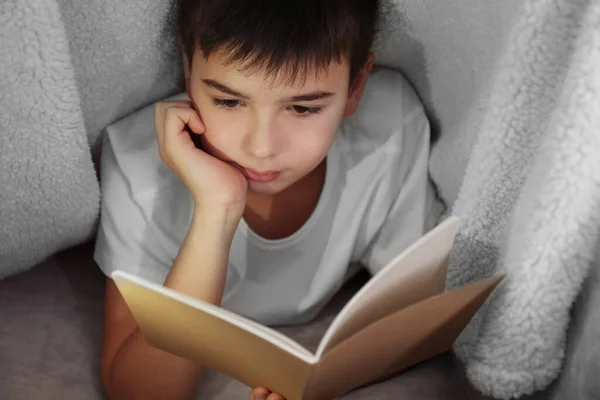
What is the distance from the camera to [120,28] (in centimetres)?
71

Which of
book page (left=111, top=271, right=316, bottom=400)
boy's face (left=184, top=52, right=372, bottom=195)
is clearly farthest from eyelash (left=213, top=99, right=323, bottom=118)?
book page (left=111, top=271, right=316, bottom=400)

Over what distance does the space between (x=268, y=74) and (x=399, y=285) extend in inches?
8.5

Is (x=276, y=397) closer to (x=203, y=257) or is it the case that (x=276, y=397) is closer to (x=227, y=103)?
(x=203, y=257)

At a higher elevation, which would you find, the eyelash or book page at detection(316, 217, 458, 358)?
the eyelash

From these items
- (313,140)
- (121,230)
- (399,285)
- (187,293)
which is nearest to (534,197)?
(399,285)

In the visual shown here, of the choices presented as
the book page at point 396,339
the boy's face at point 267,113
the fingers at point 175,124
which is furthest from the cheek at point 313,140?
the book page at point 396,339

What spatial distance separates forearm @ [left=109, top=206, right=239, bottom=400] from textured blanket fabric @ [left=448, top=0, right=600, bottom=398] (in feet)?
0.76

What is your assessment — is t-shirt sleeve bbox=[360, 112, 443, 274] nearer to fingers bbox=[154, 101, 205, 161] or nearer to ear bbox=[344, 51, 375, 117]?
ear bbox=[344, 51, 375, 117]

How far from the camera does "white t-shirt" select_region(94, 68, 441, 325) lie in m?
0.81

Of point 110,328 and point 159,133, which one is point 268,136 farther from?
point 110,328

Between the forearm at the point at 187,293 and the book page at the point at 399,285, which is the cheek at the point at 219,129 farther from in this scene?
the book page at the point at 399,285

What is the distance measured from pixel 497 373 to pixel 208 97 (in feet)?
1.21

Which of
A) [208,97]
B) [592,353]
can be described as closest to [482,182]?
[592,353]

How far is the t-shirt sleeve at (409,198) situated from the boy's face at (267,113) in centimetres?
13
